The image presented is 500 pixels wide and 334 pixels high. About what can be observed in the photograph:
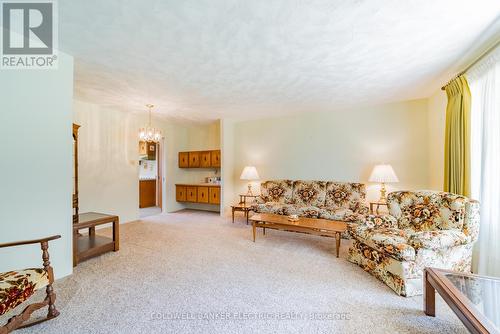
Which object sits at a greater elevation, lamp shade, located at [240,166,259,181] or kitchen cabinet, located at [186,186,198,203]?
lamp shade, located at [240,166,259,181]

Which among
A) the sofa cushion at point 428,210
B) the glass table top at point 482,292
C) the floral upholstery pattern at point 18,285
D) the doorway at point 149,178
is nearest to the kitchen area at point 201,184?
the doorway at point 149,178

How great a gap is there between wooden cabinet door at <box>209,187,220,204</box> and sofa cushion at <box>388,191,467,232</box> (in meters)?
3.65

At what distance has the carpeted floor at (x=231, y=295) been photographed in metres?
1.63

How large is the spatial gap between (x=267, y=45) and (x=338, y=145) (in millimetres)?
3017

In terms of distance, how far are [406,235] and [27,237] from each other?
377 centimetres

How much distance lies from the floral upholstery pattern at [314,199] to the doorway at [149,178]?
3634 mm

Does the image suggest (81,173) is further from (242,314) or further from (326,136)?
(326,136)

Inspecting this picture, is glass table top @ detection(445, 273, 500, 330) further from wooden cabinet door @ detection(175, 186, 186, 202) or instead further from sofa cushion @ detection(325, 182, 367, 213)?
wooden cabinet door @ detection(175, 186, 186, 202)

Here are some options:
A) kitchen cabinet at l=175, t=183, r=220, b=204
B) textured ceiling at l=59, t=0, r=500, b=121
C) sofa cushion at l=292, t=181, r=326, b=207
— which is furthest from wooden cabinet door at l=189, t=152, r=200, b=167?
sofa cushion at l=292, t=181, r=326, b=207

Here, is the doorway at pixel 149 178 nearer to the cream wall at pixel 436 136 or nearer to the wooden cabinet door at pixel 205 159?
the wooden cabinet door at pixel 205 159

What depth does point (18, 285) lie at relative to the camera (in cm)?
137

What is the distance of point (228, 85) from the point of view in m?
3.20

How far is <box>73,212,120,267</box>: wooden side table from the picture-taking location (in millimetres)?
2613

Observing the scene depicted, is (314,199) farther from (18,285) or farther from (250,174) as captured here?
(18,285)
